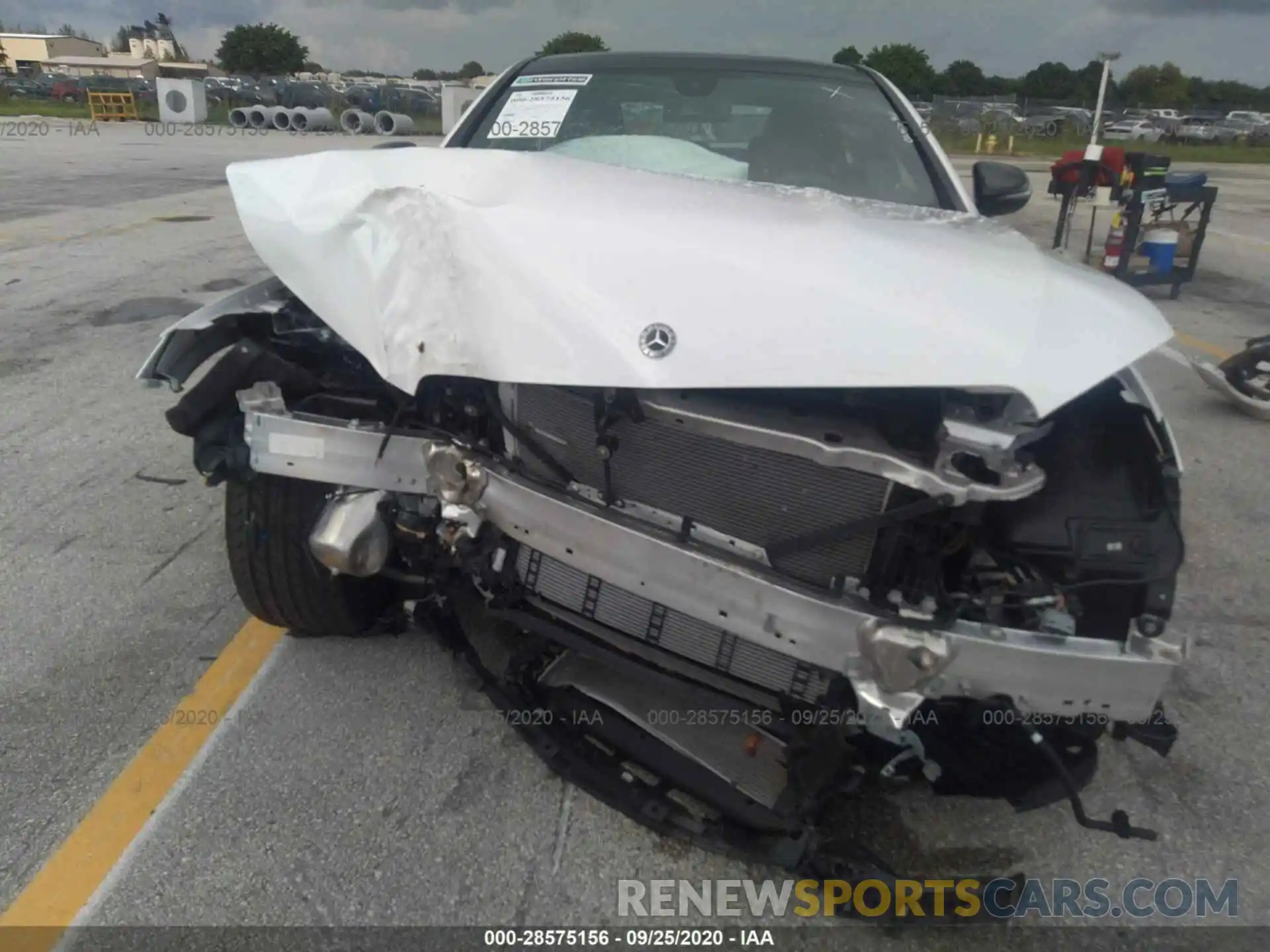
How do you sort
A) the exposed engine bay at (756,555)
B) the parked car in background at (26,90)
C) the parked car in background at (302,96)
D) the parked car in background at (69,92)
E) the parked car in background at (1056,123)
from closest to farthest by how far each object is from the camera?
the exposed engine bay at (756,555) < the parked car in background at (302,96) < the parked car in background at (1056,123) < the parked car in background at (69,92) < the parked car in background at (26,90)

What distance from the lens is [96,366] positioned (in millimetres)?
5391

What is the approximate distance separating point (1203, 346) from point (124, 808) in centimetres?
724

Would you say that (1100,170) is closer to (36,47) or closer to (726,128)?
(726,128)

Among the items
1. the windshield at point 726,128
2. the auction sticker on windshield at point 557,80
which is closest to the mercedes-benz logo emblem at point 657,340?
the windshield at point 726,128

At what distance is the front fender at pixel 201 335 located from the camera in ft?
7.51

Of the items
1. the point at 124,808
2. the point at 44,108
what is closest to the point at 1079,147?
the point at 124,808

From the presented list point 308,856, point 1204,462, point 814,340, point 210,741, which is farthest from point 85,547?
point 1204,462

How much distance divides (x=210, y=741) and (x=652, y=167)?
208 cm

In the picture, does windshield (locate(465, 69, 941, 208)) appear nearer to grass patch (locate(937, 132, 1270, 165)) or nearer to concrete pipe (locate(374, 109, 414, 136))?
concrete pipe (locate(374, 109, 414, 136))

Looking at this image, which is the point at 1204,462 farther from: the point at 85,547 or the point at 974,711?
the point at 85,547

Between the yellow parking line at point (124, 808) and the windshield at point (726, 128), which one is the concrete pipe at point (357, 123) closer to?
the windshield at point (726, 128)

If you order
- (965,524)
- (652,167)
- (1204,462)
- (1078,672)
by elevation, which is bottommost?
(1204,462)

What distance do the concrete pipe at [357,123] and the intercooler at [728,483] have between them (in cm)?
2898

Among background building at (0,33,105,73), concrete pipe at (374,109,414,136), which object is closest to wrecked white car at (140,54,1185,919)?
concrete pipe at (374,109,414,136)
